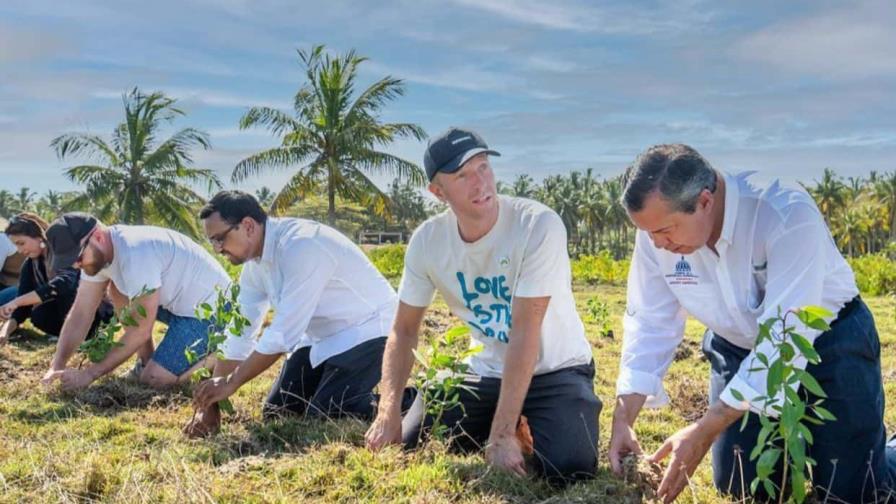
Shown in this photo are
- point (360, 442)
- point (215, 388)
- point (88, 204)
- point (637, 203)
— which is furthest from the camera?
point (88, 204)

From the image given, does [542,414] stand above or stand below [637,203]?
below

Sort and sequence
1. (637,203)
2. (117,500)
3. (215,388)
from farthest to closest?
(215,388) < (117,500) < (637,203)

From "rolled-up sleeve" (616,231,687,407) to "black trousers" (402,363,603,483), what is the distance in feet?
1.09

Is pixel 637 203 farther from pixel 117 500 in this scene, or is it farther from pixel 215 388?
pixel 215 388

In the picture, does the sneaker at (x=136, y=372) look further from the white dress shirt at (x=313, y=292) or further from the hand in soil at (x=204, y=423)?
the hand in soil at (x=204, y=423)

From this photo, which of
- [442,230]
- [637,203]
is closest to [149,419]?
[442,230]

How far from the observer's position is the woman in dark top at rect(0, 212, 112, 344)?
682 centimetres

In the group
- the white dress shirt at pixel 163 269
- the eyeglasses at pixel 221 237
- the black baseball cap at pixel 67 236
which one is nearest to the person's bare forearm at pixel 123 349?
the white dress shirt at pixel 163 269

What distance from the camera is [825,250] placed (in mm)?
2719

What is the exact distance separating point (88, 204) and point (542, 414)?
103 feet

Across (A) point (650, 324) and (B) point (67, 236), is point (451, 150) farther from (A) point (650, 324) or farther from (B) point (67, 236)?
(B) point (67, 236)

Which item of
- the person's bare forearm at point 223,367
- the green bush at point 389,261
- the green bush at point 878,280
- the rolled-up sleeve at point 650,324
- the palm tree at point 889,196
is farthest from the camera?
the palm tree at point 889,196

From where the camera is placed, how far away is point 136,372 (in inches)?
221

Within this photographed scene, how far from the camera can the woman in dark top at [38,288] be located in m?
6.82
